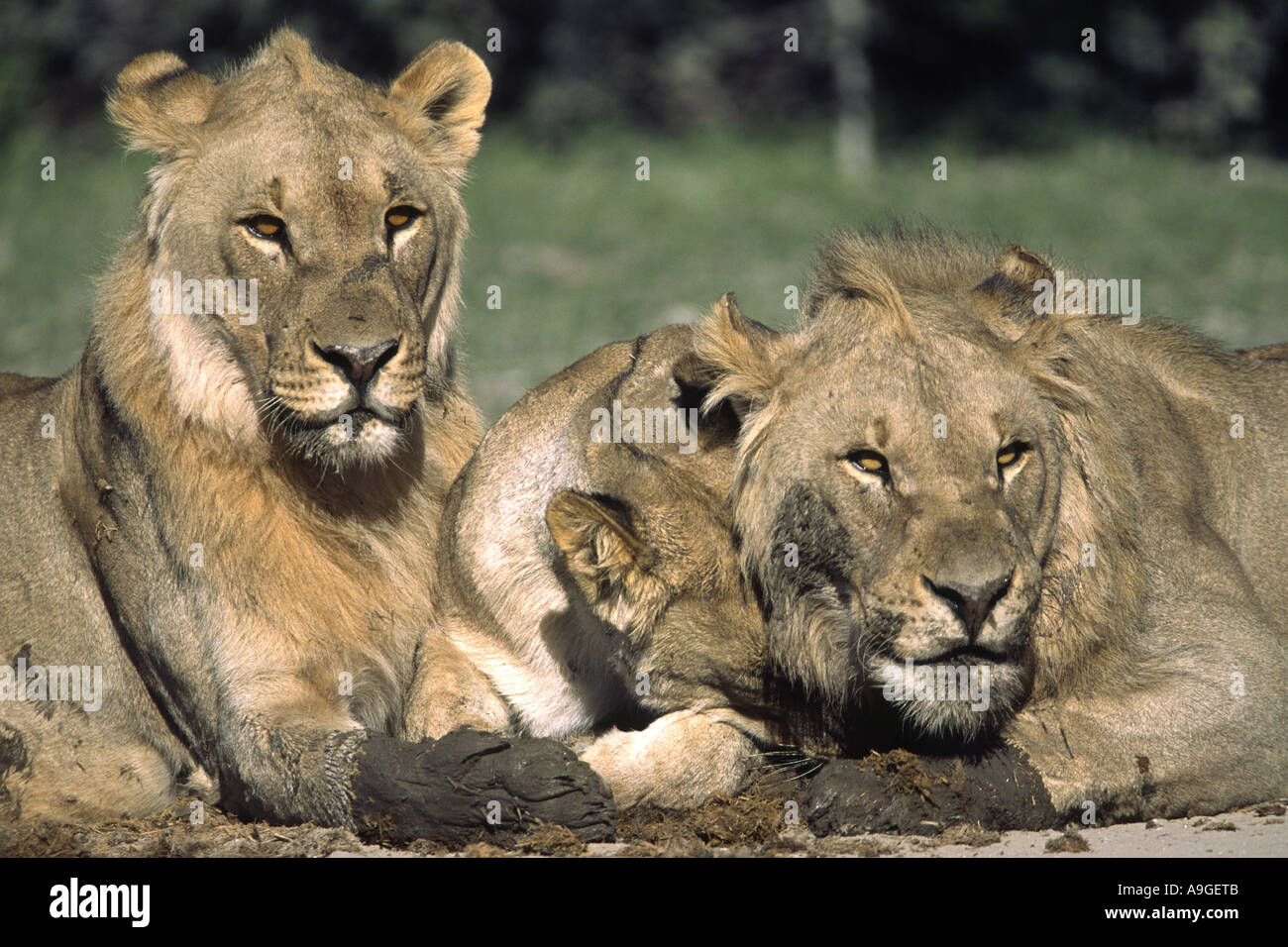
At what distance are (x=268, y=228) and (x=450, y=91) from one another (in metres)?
1.13

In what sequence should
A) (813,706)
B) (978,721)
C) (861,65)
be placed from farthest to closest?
(861,65) → (813,706) → (978,721)

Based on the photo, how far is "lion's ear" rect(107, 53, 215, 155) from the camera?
17.2 feet

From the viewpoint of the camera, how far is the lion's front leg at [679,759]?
4691 mm

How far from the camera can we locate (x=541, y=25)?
78.7 feet

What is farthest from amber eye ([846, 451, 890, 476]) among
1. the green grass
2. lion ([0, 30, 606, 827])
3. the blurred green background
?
the blurred green background

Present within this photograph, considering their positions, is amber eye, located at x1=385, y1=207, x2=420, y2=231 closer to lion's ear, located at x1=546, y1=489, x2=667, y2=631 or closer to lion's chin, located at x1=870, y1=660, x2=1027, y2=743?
lion's ear, located at x1=546, y1=489, x2=667, y2=631

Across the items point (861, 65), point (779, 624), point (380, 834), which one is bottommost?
point (380, 834)

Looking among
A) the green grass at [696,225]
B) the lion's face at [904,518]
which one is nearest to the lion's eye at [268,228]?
the lion's face at [904,518]

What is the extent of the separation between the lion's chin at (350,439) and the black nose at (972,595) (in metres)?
1.81

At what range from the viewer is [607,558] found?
4.55m

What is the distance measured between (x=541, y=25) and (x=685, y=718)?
2070 centimetres

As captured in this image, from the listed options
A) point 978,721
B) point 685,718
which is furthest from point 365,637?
point 978,721

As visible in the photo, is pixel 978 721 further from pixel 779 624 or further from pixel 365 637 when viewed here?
pixel 365 637

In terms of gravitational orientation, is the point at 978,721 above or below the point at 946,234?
below
